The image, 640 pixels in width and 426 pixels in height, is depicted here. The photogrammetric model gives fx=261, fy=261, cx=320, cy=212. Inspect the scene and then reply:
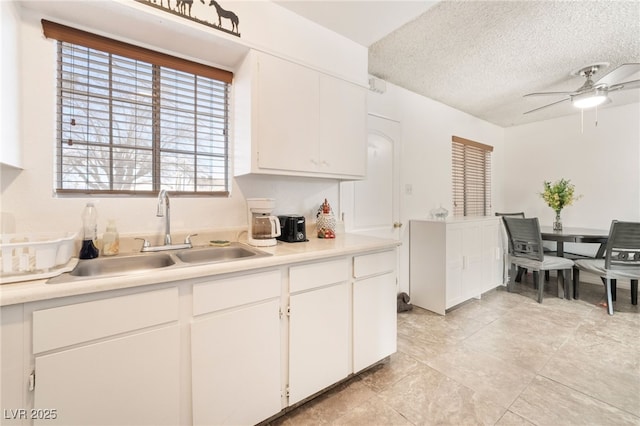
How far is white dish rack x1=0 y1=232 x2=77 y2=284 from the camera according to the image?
0.95 m

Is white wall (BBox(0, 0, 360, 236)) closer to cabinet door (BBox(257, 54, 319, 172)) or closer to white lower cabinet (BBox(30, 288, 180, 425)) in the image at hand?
cabinet door (BBox(257, 54, 319, 172))

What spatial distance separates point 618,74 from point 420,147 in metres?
1.75

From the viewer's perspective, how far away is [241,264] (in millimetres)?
1257

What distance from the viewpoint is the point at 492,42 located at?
2.14m

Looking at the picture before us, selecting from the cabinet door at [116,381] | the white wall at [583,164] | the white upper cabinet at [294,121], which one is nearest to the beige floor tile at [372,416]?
the cabinet door at [116,381]

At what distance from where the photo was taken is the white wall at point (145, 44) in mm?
1289

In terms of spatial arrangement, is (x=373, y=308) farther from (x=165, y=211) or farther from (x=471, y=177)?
(x=471, y=177)

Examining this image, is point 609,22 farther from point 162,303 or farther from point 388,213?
point 162,303

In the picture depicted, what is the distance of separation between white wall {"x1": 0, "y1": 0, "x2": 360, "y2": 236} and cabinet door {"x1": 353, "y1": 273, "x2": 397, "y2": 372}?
2.94 ft

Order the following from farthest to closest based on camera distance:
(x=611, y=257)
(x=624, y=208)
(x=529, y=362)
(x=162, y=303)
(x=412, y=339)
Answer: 1. (x=624, y=208)
2. (x=611, y=257)
3. (x=412, y=339)
4. (x=529, y=362)
5. (x=162, y=303)

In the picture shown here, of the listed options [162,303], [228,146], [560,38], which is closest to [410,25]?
[560,38]

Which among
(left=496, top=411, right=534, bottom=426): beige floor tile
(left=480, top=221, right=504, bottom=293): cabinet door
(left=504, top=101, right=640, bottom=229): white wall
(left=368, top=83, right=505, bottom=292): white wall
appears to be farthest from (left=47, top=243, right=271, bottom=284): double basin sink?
(left=504, top=101, right=640, bottom=229): white wall

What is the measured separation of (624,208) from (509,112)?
202 centimetres

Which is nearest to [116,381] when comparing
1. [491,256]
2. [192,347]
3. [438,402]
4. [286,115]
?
[192,347]
